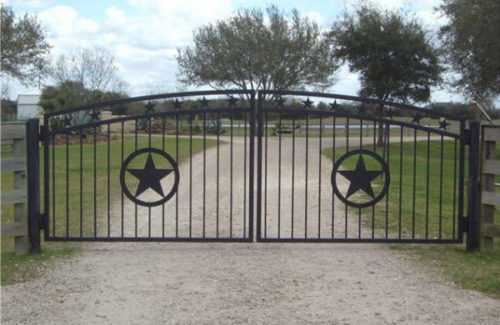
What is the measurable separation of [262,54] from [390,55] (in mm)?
11186

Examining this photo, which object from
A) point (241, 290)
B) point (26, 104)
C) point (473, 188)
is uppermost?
point (26, 104)

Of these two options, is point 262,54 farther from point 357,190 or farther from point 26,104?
point 357,190

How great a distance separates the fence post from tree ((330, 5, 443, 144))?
2240cm

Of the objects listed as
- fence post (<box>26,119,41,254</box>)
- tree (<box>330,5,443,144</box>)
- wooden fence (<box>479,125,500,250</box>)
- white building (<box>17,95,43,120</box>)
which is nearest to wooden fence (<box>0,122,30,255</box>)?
fence post (<box>26,119,41,254</box>)

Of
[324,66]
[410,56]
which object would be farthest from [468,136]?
[324,66]

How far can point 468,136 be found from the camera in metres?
7.12

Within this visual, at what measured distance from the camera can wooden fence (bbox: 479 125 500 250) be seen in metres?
6.99

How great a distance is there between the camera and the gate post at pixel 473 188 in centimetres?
707

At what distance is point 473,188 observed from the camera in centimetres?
713

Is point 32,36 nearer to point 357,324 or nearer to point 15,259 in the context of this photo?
point 15,259

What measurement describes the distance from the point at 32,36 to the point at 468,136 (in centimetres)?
2317

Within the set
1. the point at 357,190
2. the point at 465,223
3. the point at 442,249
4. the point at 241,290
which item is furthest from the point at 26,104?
the point at 241,290

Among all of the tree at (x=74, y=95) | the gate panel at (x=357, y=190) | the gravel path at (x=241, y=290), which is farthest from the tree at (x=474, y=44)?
the tree at (x=74, y=95)

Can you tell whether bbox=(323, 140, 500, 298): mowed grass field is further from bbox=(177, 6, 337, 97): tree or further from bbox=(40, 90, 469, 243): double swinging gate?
bbox=(177, 6, 337, 97): tree
